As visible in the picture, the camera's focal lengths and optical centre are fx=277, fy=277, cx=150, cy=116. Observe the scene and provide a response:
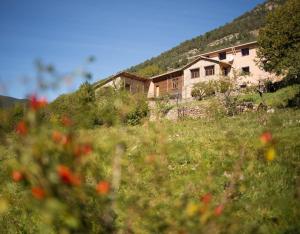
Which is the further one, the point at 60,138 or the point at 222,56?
the point at 222,56

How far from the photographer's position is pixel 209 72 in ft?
161

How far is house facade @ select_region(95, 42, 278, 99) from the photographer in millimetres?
47125

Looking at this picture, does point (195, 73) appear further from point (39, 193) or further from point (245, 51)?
point (39, 193)

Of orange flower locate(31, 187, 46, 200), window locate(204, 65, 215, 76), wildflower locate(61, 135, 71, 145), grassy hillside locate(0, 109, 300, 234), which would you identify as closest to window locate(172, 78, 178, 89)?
window locate(204, 65, 215, 76)

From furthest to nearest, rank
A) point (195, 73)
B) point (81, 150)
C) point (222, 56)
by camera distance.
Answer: point (222, 56)
point (195, 73)
point (81, 150)

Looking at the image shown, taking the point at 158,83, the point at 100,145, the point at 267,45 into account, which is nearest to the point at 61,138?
the point at 100,145

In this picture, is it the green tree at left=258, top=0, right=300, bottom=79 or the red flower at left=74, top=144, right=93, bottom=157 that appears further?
the green tree at left=258, top=0, right=300, bottom=79

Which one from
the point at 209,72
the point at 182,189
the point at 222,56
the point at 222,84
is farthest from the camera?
the point at 222,56

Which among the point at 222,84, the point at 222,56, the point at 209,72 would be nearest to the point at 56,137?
the point at 222,84

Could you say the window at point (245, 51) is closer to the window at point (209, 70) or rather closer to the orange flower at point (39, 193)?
the window at point (209, 70)

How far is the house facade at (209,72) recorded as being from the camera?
47.1 metres

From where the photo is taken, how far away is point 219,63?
47.7m

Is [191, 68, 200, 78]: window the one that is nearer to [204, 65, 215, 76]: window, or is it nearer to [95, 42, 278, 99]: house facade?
[95, 42, 278, 99]: house facade

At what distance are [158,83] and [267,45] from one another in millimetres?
30164
